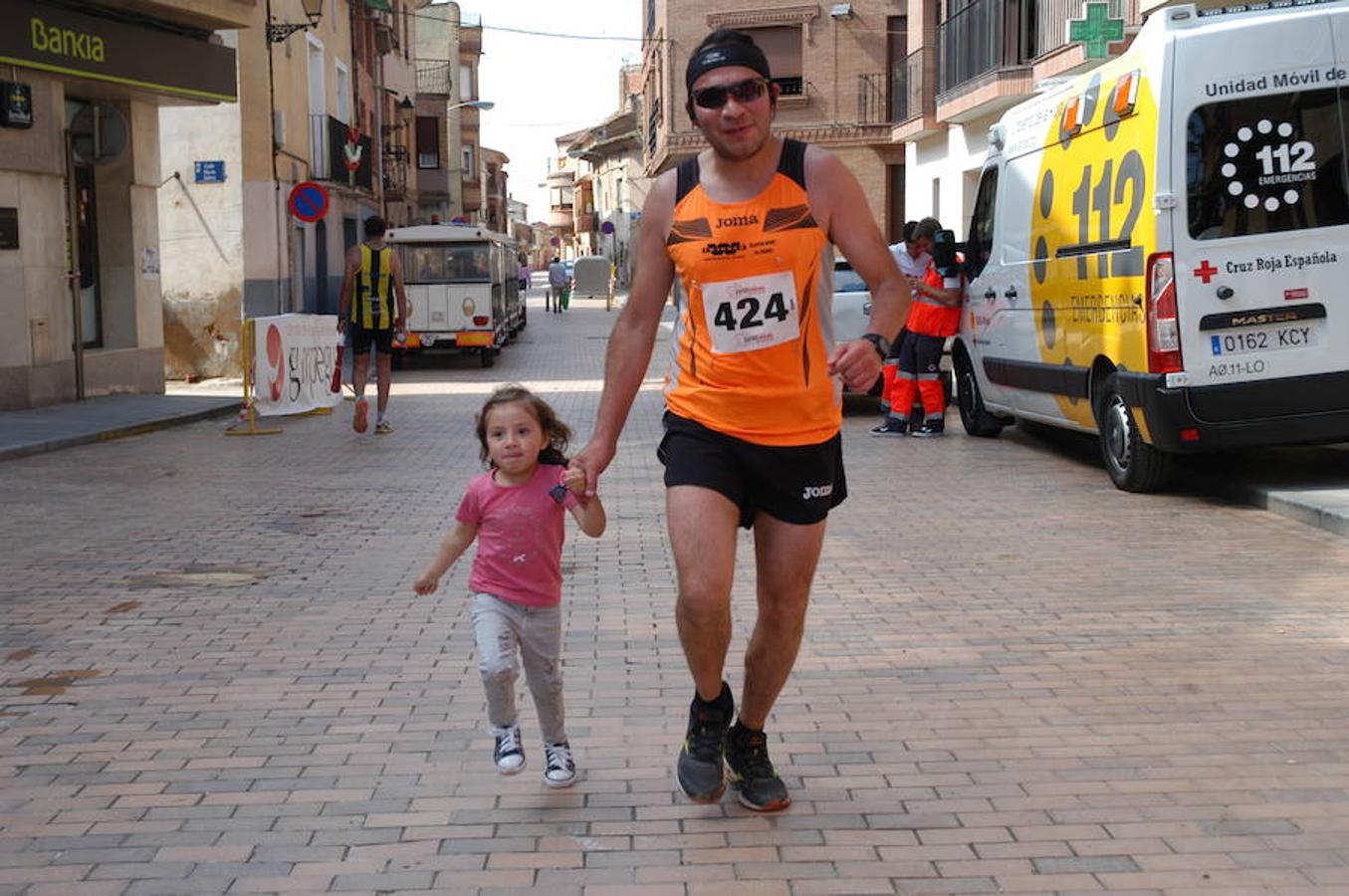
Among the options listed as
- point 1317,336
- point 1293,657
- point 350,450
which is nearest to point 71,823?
point 1293,657

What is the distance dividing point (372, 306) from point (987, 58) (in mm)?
14393

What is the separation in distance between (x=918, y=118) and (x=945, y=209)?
190cm

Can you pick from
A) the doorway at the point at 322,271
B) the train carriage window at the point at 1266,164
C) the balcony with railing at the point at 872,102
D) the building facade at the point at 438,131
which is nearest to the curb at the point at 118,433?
the train carriage window at the point at 1266,164

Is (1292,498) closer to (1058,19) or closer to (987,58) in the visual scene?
(1058,19)

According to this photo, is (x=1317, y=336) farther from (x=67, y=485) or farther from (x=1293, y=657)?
(x=67, y=485)

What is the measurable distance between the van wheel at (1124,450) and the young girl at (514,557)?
6282mm

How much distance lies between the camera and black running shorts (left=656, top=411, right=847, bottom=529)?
4137mm

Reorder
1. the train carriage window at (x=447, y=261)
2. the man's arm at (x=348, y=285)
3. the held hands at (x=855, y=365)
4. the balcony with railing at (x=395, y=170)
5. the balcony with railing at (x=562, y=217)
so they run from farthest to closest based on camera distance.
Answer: the balcony with railing at (x=562, y=217), the balcony with railing at (x=395, y=170), the train carriage window at (x=447, y=261), the man's arm at (x=348, y=285), the held hands at (x=855, y=365)

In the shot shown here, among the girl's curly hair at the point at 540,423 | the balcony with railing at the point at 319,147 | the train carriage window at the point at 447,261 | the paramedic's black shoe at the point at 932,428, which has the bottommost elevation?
the paramedic's black shoe at the point at 932,428

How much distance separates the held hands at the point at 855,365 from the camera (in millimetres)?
3916

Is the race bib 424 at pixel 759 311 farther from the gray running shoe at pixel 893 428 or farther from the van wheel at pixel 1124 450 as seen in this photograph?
the gray running shoe at pixel 893 428

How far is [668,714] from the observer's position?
530 centimetres

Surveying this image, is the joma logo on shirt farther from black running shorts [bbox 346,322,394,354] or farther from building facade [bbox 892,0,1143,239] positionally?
building facade [bbox 892,0,1143,239]

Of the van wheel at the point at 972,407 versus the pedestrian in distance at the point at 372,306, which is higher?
the pedestrian in distance at the point at 372,306
